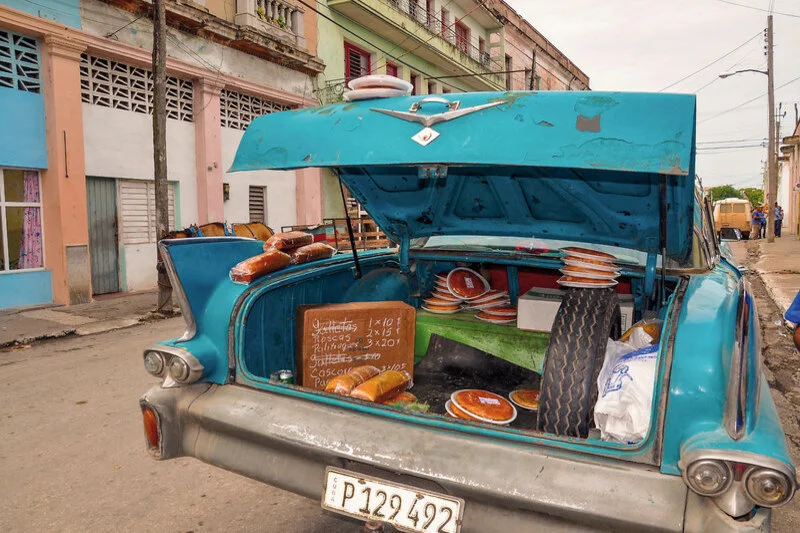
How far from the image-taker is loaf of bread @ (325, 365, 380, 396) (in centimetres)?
219

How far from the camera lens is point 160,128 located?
840 cm

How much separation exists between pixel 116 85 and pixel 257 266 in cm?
964

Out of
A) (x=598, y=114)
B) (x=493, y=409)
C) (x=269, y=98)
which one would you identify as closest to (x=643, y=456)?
(x=493, y=409)

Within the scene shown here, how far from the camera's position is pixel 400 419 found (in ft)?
5.80

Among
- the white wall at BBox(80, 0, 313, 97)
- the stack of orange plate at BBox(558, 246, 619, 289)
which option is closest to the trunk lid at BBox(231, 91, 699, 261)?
the stack of orange plate at BBox(558, 246, 619, 289)

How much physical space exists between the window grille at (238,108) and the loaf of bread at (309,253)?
10618mm

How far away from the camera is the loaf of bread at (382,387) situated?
212 cm

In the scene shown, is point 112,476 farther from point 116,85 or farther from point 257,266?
point 116,85

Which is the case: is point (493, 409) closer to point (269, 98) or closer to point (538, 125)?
point (538, 125)

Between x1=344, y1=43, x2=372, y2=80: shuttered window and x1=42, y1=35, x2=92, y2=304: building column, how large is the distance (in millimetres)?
9107

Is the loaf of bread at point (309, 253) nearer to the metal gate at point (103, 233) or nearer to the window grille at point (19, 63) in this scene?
the window grille at point (19, 63)

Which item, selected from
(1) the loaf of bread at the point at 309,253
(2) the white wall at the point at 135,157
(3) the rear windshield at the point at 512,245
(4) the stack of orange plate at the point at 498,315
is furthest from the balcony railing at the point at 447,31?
(4) the stack of orange plate at the point at 498,315

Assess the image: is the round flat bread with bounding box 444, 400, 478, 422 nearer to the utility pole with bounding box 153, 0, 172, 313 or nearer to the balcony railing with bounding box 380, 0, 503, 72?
the utility pole with bounding box 153, 0, 172, 313

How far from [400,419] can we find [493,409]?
2.03 ft
